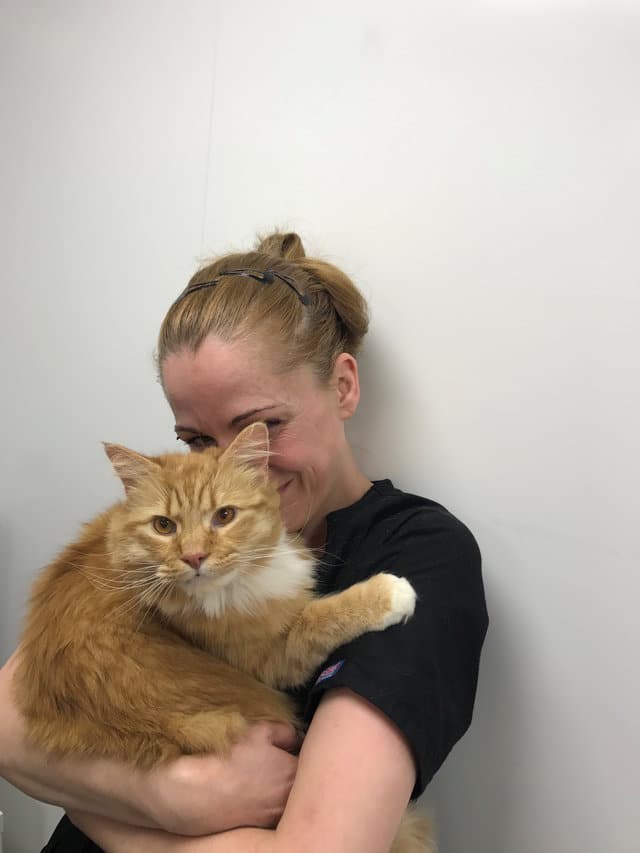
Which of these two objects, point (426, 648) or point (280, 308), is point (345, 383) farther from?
point (426, 648)

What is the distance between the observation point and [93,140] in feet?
7.04

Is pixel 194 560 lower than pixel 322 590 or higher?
higher

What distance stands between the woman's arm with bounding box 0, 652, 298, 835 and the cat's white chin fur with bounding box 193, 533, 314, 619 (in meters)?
0.22

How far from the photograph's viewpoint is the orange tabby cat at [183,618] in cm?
108

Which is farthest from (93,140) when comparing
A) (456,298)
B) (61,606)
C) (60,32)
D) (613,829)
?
(613,829)

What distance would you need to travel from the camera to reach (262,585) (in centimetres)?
123

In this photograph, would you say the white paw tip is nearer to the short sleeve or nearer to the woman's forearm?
the short sleeve

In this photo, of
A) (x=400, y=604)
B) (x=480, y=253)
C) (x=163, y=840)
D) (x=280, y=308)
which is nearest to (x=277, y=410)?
(x=280, y=308)

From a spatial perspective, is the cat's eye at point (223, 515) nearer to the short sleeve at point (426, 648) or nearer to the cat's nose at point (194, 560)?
the cat's nose at point (194, 560)

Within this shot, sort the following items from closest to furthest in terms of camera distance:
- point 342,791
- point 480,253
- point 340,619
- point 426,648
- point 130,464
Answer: point 342,791, point 426,648, point 340,619, point 130,464, point 480,253

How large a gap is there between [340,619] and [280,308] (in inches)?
26.6

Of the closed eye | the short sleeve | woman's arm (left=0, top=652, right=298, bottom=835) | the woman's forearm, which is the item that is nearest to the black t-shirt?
the short sleeve

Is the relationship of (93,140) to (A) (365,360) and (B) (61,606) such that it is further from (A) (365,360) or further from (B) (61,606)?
(B) (61,606)

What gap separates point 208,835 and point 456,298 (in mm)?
1235
